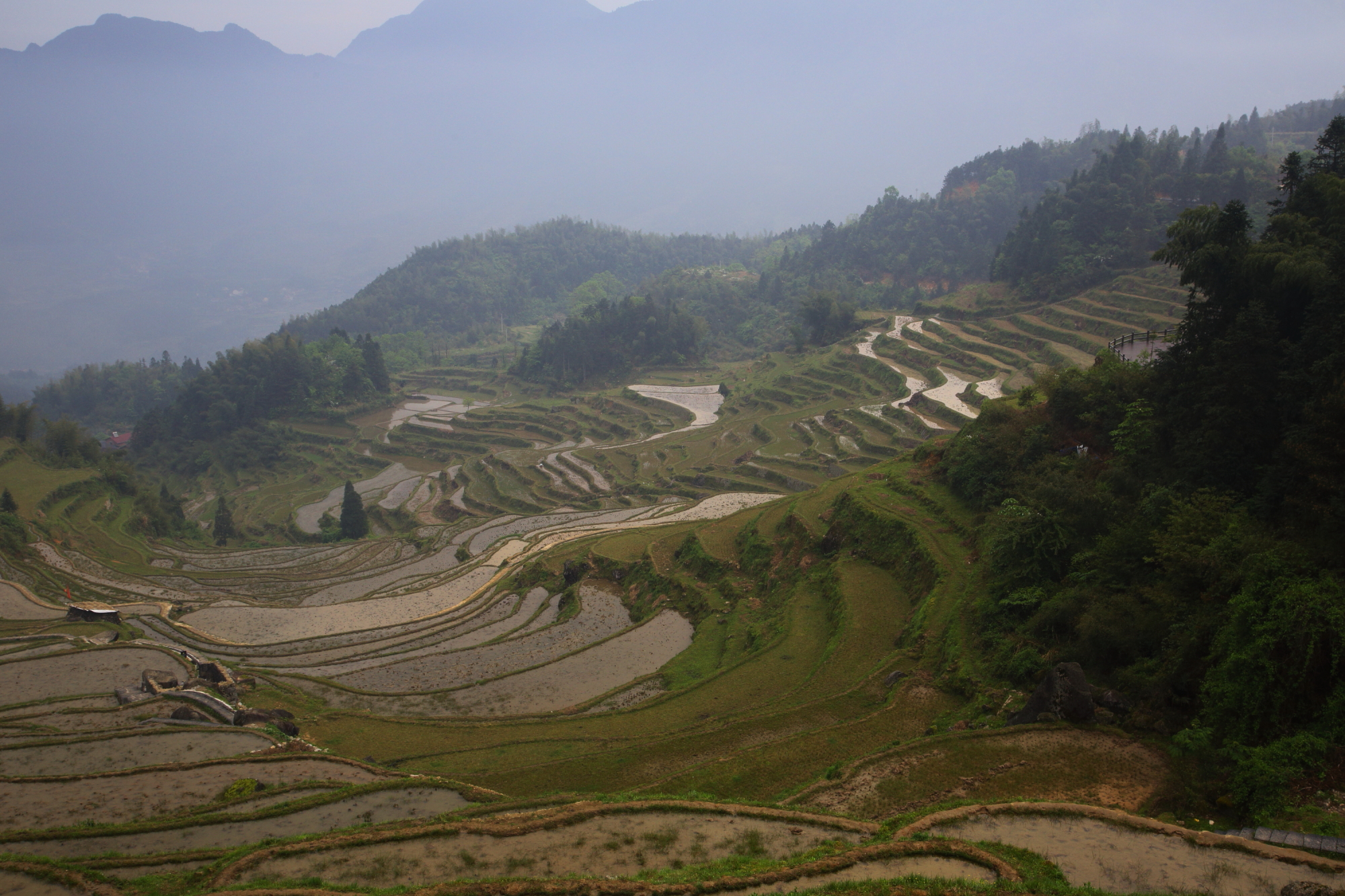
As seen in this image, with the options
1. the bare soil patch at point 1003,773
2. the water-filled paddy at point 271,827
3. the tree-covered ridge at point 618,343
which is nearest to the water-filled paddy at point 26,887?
the water-filled paddy at point 271,827

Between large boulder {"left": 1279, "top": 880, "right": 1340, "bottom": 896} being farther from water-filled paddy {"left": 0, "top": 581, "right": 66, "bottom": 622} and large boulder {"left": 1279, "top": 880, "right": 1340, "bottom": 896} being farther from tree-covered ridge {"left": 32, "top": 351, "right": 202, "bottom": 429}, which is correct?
tree-covered ridge {"left": 32, "top": 351, "right": 202, "bottom": 429}

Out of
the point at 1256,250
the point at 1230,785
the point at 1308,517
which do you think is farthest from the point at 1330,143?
the point at 1230,785

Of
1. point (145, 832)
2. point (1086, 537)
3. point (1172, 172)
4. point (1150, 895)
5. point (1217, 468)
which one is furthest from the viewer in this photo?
point (1172, 172)

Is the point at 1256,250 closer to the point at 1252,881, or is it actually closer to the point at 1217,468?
the point at 1217,468

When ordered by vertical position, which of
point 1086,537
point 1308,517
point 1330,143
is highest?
point 1330,143

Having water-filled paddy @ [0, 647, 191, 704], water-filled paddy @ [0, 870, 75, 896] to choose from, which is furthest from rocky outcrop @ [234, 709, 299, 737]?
water-filled paddy @ [0, 870, 75, 896]

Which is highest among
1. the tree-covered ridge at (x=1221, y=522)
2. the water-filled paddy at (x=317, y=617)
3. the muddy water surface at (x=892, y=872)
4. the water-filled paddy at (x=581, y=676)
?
the tree-covered ridge at (x=1221, y=522)

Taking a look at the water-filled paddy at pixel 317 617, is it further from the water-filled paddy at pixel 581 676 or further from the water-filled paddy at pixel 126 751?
the water-filled paddy at pixel 126 751
